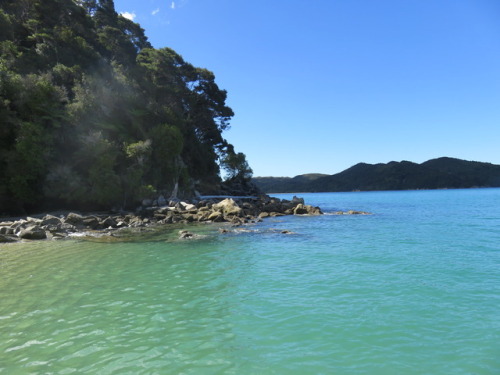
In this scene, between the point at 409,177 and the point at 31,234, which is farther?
the point at 409,177

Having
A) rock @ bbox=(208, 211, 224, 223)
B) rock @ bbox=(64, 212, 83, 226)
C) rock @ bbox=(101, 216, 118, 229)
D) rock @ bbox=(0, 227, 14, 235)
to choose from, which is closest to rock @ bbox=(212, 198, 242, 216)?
→ rock @ bbox=(208, 211, 224, 223)

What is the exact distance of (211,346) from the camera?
18.0ft

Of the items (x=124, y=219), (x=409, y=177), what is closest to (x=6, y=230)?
(x=124, y=219)

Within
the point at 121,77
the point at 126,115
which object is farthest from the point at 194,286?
the point at 121,77

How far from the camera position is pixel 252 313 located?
7.04 metres

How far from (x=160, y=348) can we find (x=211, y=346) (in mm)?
938

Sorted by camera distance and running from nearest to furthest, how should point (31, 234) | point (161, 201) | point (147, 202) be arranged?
1. point (31, 234)
2. point (147, 202)
3. point (161, 201)

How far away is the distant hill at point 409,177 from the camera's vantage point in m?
150

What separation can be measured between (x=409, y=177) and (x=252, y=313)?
7048 inches

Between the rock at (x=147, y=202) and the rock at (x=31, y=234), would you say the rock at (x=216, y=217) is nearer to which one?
the rock at (x=147, y=202)

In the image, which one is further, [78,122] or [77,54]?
[77,54]

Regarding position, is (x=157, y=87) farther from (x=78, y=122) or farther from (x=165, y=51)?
(x=78, y=122)

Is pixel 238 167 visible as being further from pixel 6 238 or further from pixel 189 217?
pixel 6 238

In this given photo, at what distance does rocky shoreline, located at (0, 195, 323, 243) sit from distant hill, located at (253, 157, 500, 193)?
101934mm
